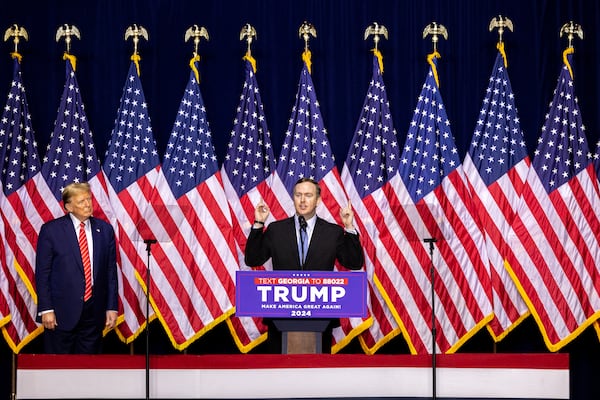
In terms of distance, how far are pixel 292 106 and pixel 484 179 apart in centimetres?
163

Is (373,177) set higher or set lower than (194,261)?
higher

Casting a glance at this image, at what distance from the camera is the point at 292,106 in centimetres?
729

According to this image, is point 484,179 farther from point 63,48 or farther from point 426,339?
point 63,48

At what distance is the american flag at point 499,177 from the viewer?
680 cm

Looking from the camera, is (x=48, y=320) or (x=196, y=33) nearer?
(x=48, y=320)

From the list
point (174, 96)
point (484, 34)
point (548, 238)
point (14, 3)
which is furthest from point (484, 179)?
point (14, 3)

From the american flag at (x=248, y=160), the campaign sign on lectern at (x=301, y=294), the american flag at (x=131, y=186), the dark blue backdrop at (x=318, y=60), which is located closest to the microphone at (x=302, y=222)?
the campaign sign on lectern at (x=301, y=294)

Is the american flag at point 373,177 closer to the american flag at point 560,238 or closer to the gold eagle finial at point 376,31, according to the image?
the gold eagle finial at point 376,31

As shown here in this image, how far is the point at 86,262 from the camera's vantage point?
241 inches

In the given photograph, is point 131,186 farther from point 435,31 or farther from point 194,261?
point 435,31

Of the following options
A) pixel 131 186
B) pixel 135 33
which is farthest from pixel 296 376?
pixel 135 33

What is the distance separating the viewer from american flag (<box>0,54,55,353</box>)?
21.7 feet

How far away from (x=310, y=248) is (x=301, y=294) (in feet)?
2.55

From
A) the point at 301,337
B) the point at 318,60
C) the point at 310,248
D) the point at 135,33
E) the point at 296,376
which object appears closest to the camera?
the point at 296,376
